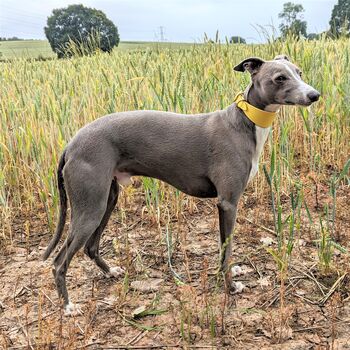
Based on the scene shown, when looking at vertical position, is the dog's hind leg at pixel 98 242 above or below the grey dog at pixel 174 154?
below

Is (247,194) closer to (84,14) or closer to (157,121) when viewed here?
(157,121)

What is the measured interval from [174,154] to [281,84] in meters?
0.75

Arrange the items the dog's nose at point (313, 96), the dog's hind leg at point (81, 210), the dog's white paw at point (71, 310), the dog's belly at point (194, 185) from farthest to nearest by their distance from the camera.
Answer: the dog's belly at point (194, 185), the dog's white paw at point (71, 310), the dog's hind leg at point (81, 210), the dog's nose at point (313, 96)

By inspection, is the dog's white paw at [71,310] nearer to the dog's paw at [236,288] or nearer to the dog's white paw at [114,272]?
the dog's white paw at [114,272]

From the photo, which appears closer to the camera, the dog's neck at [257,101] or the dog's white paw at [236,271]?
the dog's neck at [257,101]

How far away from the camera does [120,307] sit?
2812 millimetres

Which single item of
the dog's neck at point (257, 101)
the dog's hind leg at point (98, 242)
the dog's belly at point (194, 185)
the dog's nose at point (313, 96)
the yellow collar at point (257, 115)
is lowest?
the dog's hind leg at point (98, 242)

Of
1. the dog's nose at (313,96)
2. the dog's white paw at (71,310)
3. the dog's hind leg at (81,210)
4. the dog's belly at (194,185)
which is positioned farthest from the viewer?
the dog's belly at (194,185)

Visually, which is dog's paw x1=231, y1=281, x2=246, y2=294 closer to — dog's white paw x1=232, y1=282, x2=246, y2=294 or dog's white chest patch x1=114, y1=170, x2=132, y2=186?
dog's white paw x1=232, y1=282, x2=246, y2=294

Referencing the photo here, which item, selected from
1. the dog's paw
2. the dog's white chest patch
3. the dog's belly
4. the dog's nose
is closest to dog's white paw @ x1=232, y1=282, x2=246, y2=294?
the dog's paw

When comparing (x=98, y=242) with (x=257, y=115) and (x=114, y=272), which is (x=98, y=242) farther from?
(x=257, y=115)

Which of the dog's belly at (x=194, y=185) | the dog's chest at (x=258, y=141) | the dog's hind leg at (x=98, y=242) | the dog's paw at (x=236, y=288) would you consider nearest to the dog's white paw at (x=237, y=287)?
the dog's paw at (x=236, y=288)

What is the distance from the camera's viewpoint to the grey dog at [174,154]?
2652 mm

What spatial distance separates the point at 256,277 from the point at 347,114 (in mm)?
2172
